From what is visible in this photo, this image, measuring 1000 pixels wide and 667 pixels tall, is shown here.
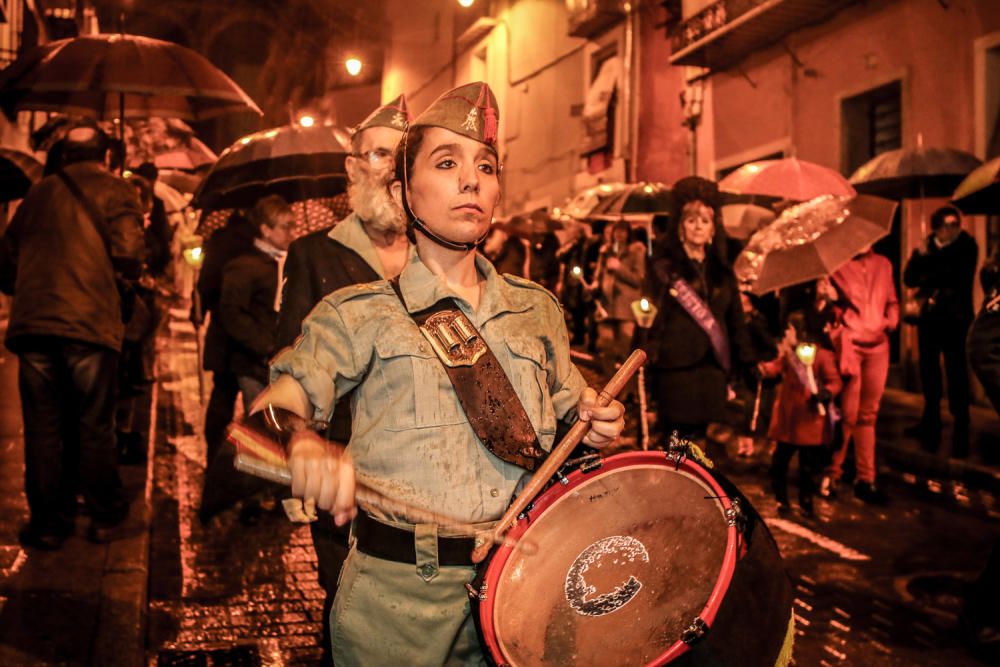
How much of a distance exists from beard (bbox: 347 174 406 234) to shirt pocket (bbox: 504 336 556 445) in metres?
1.38

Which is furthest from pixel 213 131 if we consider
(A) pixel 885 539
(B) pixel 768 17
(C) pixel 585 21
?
(A) pixel 885 539

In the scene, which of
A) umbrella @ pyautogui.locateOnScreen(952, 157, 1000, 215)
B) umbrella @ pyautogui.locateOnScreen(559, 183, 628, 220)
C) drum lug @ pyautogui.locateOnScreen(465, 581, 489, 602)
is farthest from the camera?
umbrella @ pyautogui.locateOnScreen(559, 183, 628, 220)

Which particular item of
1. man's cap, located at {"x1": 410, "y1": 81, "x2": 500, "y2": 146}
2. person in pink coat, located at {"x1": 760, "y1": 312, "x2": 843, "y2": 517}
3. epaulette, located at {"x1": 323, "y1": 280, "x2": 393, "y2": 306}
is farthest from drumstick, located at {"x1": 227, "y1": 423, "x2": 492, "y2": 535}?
person in pink coat, located at {"x1": 760, "y1": 312, "x2": 843, "y2": 517}

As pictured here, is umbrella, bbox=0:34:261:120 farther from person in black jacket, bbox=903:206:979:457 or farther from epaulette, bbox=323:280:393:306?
person in black jacket, bbox=903:206:979:457

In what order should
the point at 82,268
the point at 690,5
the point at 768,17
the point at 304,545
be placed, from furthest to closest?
the point at 690,5 → the point at 768,17 → the point at 304,545 → the point at 82,268

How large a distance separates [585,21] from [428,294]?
88.8 ft

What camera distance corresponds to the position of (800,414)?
25.3 ft

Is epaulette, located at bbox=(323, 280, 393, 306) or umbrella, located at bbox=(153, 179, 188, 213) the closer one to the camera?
epaulette, located at bbox=(323, 280, 393, 306)

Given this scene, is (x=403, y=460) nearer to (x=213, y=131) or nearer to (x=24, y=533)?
(x=24, y=533)

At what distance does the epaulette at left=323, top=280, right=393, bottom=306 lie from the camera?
2.54m

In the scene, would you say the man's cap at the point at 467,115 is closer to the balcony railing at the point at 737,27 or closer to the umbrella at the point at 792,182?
the umbrella at the point at 792,182

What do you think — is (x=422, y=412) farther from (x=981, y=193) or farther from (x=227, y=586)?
(x=981, y=193)

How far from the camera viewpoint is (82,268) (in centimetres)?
593

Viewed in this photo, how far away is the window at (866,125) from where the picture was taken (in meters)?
16.8
